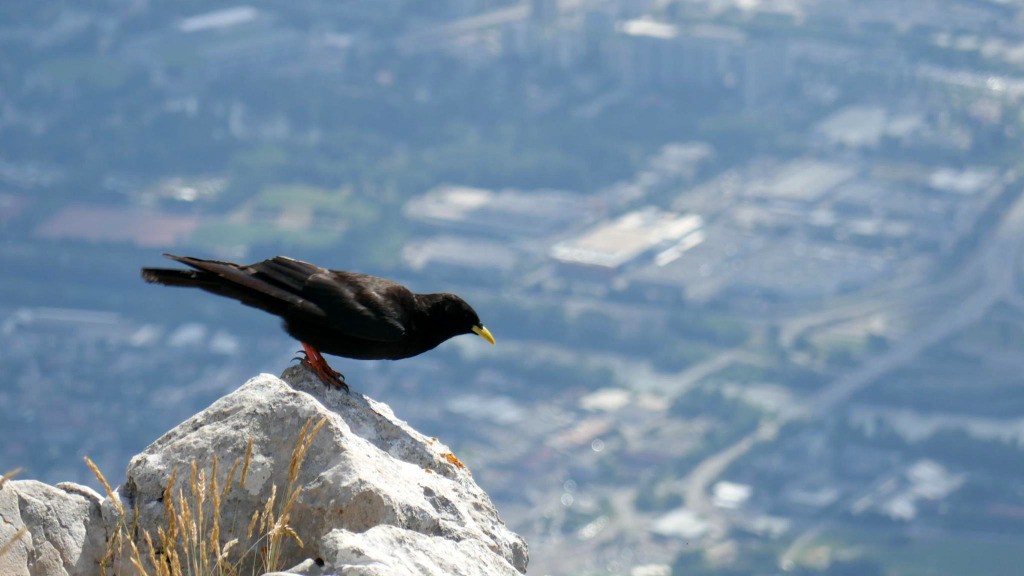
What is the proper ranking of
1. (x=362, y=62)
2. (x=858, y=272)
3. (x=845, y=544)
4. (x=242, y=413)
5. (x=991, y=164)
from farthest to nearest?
(x=362, y=62) < (x=991, y=164) < (x=858, y=272) < (x=845, y=544) < (x=242, y=413)

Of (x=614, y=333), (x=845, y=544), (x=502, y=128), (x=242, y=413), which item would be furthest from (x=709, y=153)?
(x=242, y=413)

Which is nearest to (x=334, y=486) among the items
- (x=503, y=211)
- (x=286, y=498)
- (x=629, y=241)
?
(x=286, y=498)

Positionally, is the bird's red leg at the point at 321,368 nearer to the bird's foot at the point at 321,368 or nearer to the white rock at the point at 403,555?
the bird's foot at the point at 321,368

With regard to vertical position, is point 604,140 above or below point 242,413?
below

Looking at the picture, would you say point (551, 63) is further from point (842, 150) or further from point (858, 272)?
point (858, 272)

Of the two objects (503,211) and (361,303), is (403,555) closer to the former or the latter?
(361,303)

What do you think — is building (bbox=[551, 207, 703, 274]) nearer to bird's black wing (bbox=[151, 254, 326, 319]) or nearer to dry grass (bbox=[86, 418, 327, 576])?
bird's black wing (bbox=[151, 254, 326, 319])
